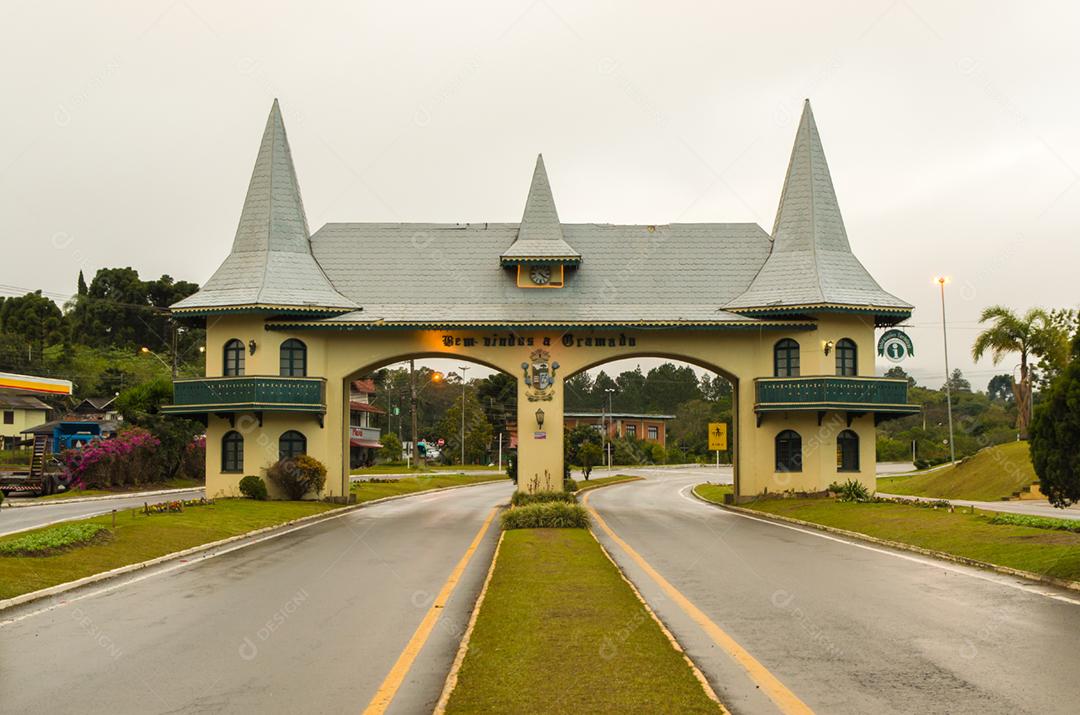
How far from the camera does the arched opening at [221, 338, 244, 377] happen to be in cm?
3791

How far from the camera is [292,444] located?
125 feet

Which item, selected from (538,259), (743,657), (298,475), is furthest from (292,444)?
(743,657)

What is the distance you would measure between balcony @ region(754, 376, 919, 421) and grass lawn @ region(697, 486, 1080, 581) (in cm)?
422

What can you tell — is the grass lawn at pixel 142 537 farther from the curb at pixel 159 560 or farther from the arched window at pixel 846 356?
the arched window at pixel 846 356

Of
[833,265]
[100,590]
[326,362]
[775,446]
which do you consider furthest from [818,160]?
[100,590]

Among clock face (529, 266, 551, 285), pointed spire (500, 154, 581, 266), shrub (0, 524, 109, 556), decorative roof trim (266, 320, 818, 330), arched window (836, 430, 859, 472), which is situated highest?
pointed spire (500, 154, 581, 266)

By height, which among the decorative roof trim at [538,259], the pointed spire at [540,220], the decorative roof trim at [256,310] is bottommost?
the decorative roof trim at [256,310]

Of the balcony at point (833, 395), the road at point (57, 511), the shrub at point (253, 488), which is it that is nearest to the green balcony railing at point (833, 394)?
the balcony at point (833, 395)

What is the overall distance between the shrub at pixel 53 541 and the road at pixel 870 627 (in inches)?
400

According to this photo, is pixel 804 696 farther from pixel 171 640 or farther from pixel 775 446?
pixel 775 446

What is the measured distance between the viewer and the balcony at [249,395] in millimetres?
36250

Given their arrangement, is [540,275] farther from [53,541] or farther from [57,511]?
[53,541]

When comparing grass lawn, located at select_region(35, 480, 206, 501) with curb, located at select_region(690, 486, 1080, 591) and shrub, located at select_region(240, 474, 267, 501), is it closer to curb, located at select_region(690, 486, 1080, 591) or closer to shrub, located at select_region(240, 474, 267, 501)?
shrub, located at select_region(240, 474, 267, 501)

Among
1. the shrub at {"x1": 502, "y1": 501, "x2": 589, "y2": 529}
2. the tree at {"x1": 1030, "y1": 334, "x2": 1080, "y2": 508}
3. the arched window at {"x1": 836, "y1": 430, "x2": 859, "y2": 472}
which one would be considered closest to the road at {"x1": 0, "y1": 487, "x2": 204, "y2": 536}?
the shrub at {"x1": 502, "y1": 501, "x2": 589, "y2": 529}
